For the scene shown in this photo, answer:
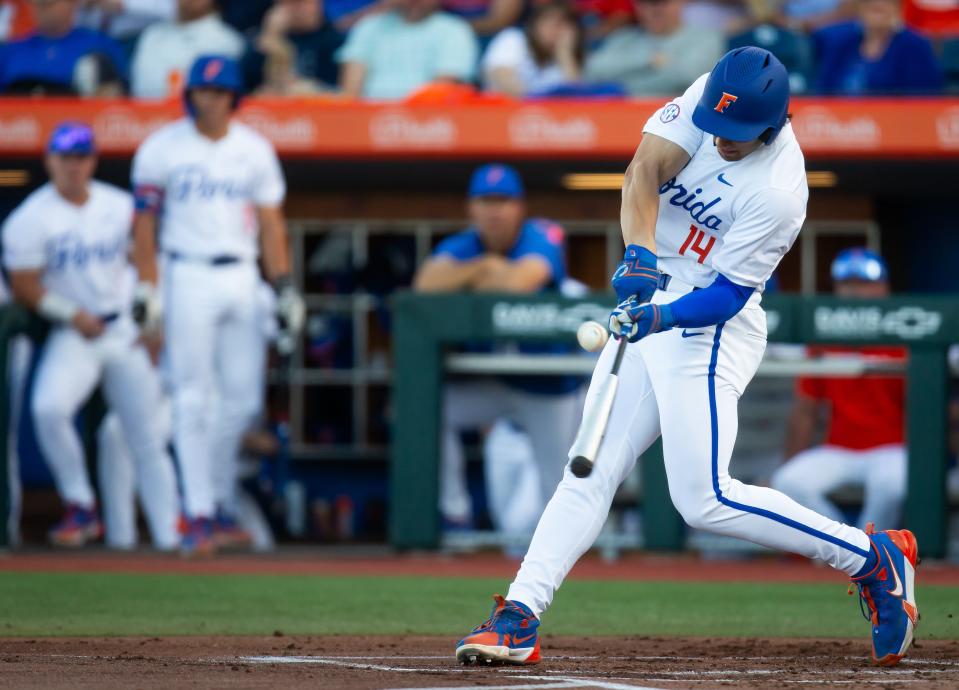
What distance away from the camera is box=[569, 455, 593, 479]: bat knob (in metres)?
3.72

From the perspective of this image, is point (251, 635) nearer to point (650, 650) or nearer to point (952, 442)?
point (650, 650)

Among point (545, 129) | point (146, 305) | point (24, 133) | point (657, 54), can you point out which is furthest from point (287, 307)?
point (657, 54)

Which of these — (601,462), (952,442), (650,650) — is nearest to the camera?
(601,462)

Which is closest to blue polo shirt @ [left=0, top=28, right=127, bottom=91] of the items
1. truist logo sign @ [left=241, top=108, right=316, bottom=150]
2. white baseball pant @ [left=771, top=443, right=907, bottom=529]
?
truist logo sign @ [left=241, top=108, right=316, bottom=150]

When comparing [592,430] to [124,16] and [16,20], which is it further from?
[16,20]

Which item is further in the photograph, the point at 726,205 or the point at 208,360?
the point at 208,360

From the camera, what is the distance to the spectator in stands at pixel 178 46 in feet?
Result: 29.6

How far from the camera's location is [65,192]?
25.5 ft

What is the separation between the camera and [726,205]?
399cm

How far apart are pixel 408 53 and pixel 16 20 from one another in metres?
2.81

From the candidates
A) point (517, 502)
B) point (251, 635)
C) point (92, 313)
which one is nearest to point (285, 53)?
point (92, 313)

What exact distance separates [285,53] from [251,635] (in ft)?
17.2

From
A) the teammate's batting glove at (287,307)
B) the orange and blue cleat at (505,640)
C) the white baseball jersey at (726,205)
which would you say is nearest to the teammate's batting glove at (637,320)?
the white baseball jersey at (726,205)

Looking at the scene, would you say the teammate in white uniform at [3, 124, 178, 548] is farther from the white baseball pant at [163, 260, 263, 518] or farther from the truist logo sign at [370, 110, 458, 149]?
the truist logo sign at [370, 110, 458, 149]
